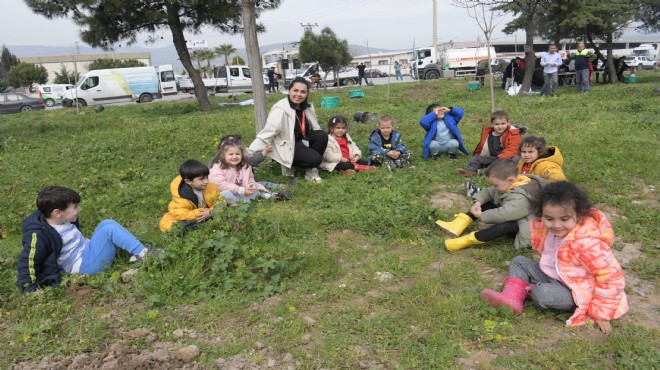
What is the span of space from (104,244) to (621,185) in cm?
512

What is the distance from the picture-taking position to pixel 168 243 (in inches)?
142

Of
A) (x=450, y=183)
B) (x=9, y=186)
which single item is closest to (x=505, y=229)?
(x=450, y=183)

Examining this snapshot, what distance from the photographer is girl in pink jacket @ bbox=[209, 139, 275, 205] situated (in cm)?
464

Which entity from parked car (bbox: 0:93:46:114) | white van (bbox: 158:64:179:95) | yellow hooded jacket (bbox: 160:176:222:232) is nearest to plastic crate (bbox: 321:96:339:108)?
yellow hooded jacket (bbox: 160:176:222:232)

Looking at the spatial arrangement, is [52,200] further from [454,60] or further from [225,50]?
[225,50]

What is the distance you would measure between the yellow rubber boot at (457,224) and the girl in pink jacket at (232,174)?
6.49 feet

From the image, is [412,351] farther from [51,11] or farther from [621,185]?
[51,11]

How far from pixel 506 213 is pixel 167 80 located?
31004mm

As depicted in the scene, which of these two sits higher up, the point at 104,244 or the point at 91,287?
the point at 104,244

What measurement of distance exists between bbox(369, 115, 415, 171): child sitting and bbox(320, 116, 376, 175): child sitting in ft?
0.60

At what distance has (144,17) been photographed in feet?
47.8

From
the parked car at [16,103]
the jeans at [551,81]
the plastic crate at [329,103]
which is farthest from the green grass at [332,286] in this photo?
the parked car at [16,103]

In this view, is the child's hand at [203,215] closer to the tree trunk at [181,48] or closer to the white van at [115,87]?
the tree trunk at [181,48]

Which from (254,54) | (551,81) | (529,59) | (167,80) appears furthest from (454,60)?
(254,54)
